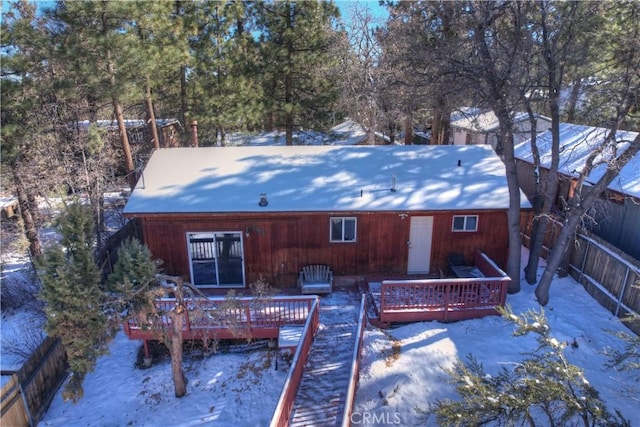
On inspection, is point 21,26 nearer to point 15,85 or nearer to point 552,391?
point 15,85

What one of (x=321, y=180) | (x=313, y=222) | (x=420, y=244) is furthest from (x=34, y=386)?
(x=420, y=244)

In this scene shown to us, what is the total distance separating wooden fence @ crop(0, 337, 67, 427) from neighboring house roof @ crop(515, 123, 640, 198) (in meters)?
11.8

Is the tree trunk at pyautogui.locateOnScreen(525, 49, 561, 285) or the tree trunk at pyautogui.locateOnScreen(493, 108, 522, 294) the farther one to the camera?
the tree trunk at pyautogui.locateOnScreen(493, 108, 522, 294)

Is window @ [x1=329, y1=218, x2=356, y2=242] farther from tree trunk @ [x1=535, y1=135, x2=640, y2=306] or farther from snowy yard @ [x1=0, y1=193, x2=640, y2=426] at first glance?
tree trunk @ [x1=535, y1=135, x2=640, y2=306]

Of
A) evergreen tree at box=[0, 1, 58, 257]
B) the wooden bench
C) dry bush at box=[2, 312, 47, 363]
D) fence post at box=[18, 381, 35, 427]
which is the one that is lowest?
dry bush at box=[2, 312, 47, 363]

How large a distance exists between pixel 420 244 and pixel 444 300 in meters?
1.99

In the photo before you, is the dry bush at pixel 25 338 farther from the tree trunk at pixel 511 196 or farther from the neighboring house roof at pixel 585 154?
the neighboring house roof at pixel 585 154

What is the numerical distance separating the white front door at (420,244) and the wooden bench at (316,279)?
235cm

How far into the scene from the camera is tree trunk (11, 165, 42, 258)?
1216cm

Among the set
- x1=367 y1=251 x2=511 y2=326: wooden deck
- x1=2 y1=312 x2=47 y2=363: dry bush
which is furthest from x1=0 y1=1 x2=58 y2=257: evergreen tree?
x1=367 y1=251 x2=511 y2=326: wooden deck

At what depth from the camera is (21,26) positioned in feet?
36.1

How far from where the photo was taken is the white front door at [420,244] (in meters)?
11.1

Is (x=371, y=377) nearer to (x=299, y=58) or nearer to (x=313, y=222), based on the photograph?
(x=313, y=222)

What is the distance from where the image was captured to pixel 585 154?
541 inches
